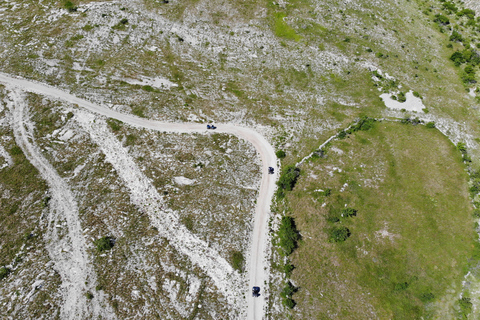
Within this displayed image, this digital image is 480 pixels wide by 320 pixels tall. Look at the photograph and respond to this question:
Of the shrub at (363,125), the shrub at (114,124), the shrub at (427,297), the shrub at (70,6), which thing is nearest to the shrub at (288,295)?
the shrub at (427,297)

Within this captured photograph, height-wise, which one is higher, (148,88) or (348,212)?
(148,88)

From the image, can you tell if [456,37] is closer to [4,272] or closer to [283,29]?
[283,29]

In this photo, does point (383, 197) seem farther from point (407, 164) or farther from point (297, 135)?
point (297, 135)

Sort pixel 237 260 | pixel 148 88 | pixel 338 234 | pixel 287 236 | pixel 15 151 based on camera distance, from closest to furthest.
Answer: pixel 237 260 → pixel 287 236 → pixel 338 234 → pixel 15 151 → pixel 148 88

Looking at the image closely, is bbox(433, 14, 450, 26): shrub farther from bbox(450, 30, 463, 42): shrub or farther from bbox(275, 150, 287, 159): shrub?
bbox(275, 150, 287, 159): shrub

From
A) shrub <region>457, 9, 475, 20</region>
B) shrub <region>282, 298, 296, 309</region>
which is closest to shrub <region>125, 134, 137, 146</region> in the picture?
shrub <region>282, 298, 296, 309</region>

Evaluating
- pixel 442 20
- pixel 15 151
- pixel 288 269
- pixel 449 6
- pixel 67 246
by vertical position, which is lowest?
pixel 67 246

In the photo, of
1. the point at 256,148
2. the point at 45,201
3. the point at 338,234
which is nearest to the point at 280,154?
the point at 256,148
